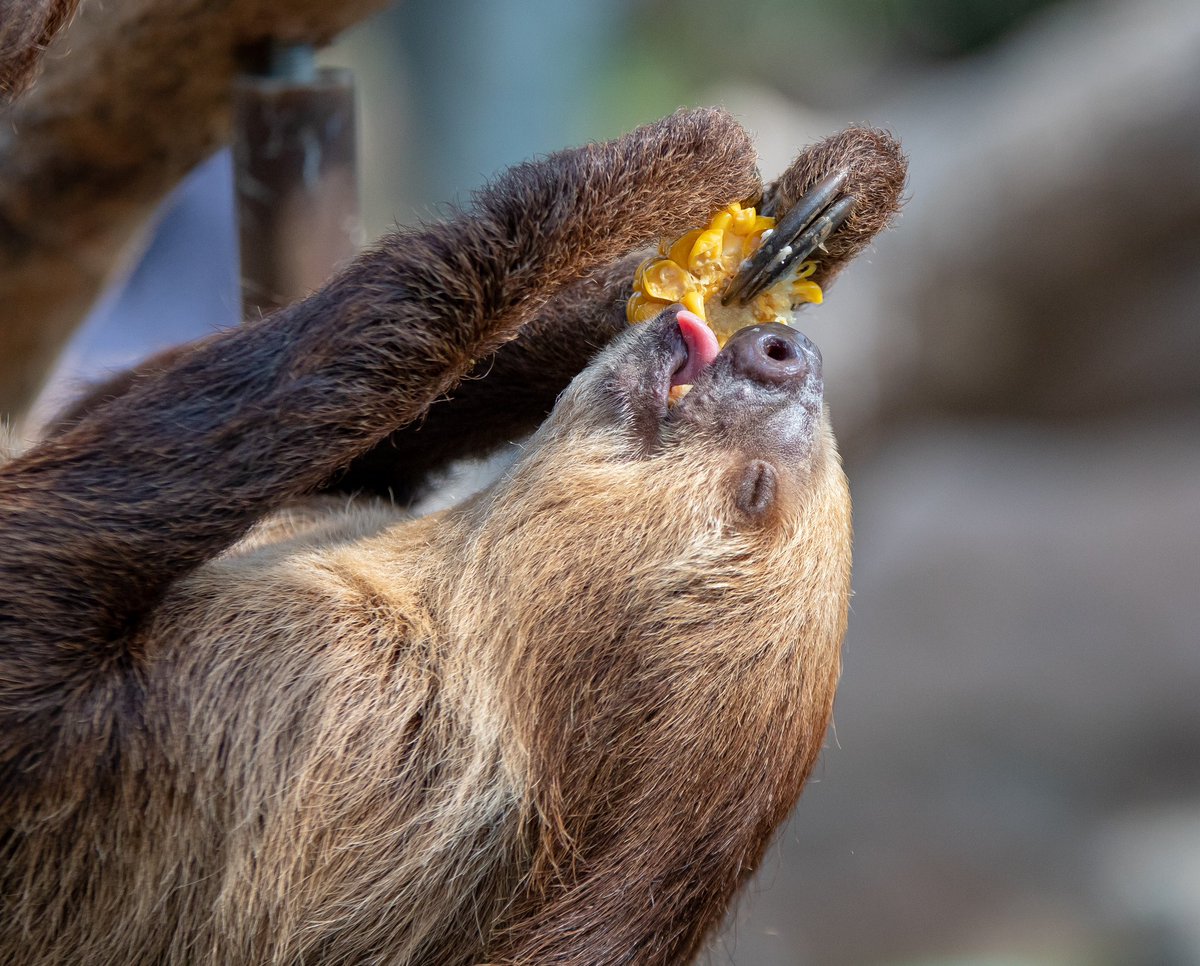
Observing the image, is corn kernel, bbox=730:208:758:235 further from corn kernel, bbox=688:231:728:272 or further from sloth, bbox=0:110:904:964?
sloth, bbox=0:110:904:964

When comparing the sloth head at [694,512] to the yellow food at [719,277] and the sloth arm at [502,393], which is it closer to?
the yellow food at [719,277]

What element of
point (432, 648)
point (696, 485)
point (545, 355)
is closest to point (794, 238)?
point (696, 485)

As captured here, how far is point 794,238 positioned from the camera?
7.17 ft

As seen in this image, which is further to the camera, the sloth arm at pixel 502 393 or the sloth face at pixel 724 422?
the sloth arm at pixel 502 393

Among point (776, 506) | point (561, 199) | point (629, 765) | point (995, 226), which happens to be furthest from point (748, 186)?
point (995, 226)

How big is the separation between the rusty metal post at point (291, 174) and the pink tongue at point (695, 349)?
1233 mm

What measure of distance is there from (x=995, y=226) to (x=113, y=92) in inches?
157

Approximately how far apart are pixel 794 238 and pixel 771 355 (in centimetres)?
25

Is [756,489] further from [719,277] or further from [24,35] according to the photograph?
[24,35]

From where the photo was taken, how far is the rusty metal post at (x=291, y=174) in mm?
3064

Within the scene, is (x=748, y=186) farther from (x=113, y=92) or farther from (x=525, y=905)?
(x=113, y=92)

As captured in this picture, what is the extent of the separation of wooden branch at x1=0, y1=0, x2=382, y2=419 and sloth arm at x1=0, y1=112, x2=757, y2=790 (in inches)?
53.4

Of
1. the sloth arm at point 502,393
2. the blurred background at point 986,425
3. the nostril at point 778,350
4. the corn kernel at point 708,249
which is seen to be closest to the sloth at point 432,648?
the nostril at point 778,350

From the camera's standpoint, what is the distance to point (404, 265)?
2094 millimetres
